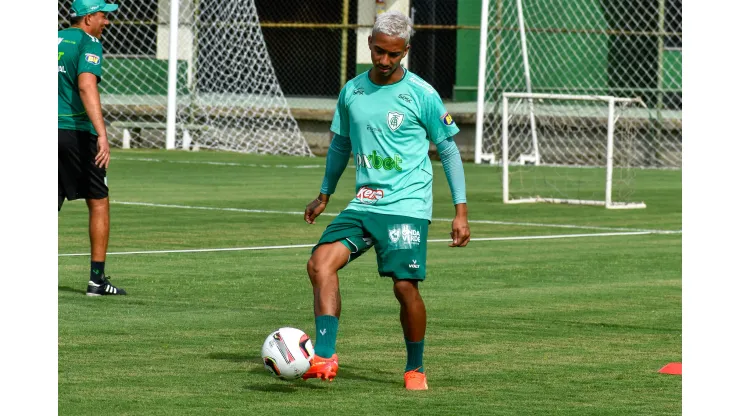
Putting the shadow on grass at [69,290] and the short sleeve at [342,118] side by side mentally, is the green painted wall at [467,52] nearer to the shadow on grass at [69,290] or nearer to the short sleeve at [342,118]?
the shadow on grass at [69,290]

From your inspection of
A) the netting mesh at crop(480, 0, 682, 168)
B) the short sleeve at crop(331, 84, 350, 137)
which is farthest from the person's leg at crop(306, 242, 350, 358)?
the netting mesh at crop(480, 0, 682, 168)

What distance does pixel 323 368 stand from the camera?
6926 millimetres

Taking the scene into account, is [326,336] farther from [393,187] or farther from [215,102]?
[215,102]

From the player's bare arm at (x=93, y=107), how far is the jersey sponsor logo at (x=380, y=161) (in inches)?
136

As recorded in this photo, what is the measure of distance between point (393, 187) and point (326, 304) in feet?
2.17

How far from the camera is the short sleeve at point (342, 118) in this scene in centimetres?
746

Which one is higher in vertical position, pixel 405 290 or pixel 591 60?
pixel 405 290

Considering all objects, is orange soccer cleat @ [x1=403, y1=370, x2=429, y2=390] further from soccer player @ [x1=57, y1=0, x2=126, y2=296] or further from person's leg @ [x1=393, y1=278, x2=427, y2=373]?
soccer player @ [x1=57, y1=0, x2=126, y2=296]

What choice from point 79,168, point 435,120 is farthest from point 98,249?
point 435,120

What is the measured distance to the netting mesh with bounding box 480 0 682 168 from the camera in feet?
95.7

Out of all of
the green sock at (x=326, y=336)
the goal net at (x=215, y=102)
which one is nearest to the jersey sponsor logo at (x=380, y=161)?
the green sock at (x=326, y=336)

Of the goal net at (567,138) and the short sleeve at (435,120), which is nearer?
the short sleeve at (435,120)

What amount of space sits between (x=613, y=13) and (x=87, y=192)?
23191 mm
